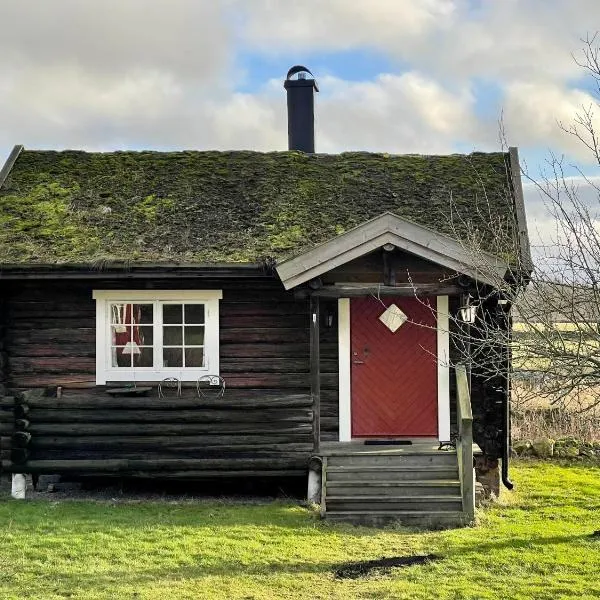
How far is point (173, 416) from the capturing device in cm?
994

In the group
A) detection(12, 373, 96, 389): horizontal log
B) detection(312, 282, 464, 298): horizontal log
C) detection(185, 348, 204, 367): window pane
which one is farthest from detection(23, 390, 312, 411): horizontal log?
detection(312, 282, 464, 298): horizontal log

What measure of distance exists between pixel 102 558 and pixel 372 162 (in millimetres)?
8597

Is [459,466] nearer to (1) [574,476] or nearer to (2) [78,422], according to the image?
(1) [574,476]

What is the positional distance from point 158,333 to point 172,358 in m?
0.42

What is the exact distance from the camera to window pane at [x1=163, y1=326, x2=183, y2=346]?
10820mm

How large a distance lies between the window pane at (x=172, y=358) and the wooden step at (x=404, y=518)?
3.31m

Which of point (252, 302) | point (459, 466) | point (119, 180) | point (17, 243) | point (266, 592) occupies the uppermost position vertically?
point (119, 180)

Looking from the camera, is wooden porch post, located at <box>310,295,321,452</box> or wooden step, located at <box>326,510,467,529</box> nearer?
wooden step, located at <box>326,510,467,529</box>

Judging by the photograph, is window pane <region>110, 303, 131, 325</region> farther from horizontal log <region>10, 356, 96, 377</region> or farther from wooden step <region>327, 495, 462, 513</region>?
wooden step <region>327, 495, 462, 513</region>

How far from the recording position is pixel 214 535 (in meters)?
8.12

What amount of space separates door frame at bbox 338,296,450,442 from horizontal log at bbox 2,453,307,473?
3.80ft

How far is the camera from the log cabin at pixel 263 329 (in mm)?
9477

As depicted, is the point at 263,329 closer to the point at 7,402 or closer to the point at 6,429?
the point at 7,402

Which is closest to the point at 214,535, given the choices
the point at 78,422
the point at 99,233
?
the point at 78,422
